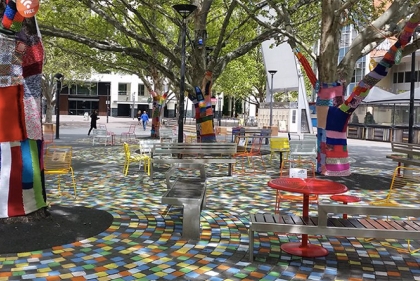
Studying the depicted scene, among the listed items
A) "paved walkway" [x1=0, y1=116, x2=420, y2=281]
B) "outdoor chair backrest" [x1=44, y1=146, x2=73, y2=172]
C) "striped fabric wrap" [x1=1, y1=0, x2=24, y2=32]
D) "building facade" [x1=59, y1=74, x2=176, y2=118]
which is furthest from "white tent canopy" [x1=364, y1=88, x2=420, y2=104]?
"building facade" [x1=59, y1=74, x2=176, y2=118]

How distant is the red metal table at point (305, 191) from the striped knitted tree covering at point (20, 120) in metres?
3.25

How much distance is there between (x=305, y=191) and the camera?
5.30 meters

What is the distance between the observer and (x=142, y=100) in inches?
3130

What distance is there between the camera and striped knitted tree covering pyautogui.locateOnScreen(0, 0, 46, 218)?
5.89m

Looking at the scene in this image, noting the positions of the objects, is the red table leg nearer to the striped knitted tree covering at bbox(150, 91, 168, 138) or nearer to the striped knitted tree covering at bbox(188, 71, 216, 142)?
the striped knitted tree covering at bbox(188, 71, 216, 142)

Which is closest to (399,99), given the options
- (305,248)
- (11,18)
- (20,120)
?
(305,248)

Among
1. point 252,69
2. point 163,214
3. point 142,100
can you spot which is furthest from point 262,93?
point 163,214

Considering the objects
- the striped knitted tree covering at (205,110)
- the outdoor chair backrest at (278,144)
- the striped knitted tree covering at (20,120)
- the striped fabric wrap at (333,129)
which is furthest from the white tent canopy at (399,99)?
the striped knitted tree covering at (20,120)

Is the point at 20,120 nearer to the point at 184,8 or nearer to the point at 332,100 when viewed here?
the point at 184,8

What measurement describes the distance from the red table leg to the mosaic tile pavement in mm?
90

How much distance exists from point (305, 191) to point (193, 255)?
155 centimetres

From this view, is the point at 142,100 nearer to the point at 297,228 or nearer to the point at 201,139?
the point at 201,139

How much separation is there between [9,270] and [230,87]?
41.0m

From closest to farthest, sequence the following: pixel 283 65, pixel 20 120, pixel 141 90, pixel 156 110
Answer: pixel 20 120 → pixel 156 110 → pixel 283 65 → pixel 141 90
